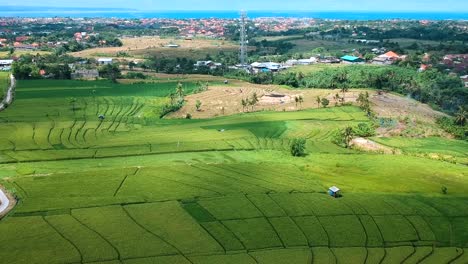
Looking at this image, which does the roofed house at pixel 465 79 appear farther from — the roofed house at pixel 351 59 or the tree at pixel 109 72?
the tree at pixel 109 72

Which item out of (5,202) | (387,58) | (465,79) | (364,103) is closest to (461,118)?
(364,103)

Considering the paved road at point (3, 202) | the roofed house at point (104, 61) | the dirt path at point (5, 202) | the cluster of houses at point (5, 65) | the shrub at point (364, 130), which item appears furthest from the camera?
the roofed house at point (104, 61)

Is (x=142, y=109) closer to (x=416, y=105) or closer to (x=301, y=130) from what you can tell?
(x=301, y=130)

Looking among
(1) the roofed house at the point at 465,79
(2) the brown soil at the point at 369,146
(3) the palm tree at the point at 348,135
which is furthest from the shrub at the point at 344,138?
(1) the roofed house at the point at 465,79

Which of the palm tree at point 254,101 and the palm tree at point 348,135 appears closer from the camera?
the palm tree at point 348,135

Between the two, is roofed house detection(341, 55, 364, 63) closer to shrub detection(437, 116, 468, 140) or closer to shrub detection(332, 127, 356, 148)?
shrub detection(437, 116, 468, 140)

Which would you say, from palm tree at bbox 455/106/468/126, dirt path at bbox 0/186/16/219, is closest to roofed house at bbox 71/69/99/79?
dirt path at bbox 0/186/16/219

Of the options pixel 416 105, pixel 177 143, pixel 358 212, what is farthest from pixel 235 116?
pixel 358 212
